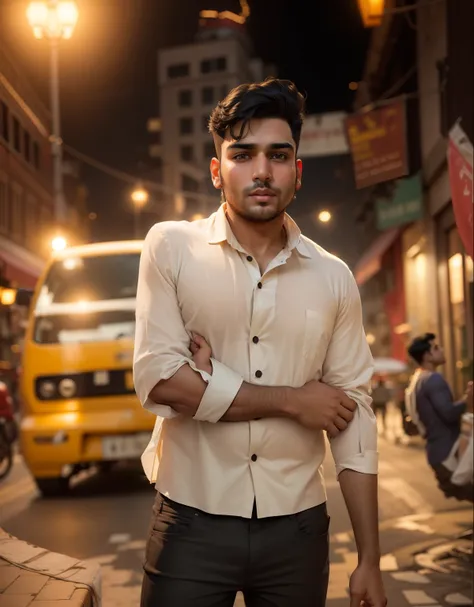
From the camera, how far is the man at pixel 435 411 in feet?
21.9

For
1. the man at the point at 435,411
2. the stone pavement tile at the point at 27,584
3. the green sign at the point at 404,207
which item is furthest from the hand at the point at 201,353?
the green sign at the point at 404,207

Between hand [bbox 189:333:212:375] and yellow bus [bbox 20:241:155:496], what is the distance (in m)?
6.79

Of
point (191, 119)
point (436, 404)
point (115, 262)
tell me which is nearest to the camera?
point (436, 404)

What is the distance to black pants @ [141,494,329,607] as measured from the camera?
2.34m

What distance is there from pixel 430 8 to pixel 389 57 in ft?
25.7

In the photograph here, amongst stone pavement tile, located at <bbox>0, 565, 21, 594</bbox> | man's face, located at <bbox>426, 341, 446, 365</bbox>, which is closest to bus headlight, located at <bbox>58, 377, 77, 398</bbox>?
man's face, located at <bbox>426, 341, 446, 365</bbox>

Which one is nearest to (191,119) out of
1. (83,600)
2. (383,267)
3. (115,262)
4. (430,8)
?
(383,267)

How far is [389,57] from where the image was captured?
77.9ft

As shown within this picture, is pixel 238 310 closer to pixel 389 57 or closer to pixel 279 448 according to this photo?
pixel 279 448

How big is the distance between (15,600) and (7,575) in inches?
15.5

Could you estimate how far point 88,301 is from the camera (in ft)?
31.5

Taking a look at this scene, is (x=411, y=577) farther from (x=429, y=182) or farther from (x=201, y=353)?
(x=429, y=182)

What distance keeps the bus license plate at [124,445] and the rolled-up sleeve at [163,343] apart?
6.83 metres

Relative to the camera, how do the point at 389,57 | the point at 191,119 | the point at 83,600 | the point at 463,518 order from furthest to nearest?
the point at 191,119 → the point at 389,57 → the point at 463,518 → the point at 83,600
